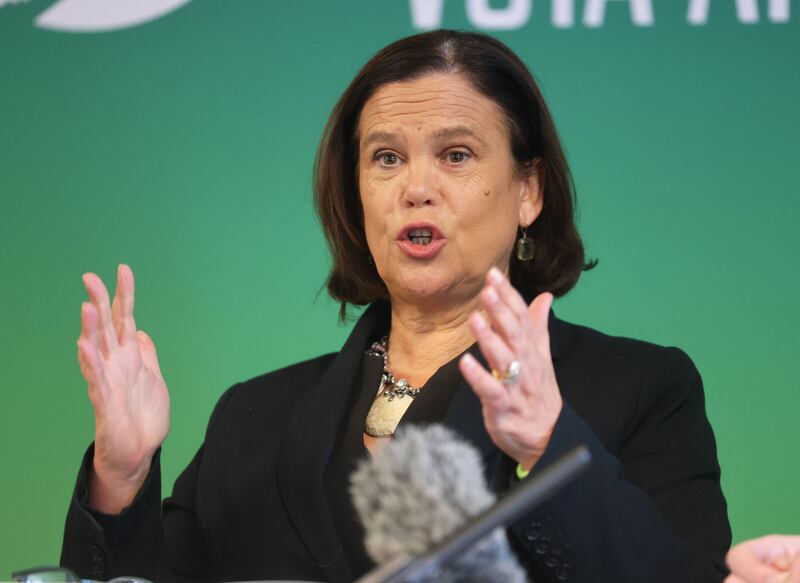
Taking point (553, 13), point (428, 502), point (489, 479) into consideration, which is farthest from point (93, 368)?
point (553, 13)

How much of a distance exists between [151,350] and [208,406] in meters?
1.24

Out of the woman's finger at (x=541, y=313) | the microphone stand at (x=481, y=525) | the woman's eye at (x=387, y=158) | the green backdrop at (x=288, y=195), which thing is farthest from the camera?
the green backdrop at (x=288, y=195)

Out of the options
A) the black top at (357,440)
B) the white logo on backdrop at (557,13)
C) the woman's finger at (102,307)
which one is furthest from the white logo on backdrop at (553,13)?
the woman's finger at (102,307)

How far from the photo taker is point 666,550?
63.9 inches

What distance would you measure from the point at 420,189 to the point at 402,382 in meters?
0.32

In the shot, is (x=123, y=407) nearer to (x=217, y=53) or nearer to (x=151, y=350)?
(x=151, y=350)

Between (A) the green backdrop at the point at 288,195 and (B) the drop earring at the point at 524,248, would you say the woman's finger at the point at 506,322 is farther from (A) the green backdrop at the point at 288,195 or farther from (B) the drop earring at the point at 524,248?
(A) the green backdrop at the point at 288,195

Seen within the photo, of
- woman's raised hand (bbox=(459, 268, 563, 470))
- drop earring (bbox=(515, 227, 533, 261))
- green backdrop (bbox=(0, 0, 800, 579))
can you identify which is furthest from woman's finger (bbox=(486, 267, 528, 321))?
green backdrop (bbox=(0, 0, 800, 579))

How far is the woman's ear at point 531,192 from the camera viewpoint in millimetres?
2312

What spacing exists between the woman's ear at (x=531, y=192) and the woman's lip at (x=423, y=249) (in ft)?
0.75

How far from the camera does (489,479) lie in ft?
5.98

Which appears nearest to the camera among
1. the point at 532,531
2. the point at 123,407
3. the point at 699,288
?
the point at 532,531

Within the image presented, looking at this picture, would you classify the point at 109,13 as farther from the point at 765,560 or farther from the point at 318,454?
the point at 765,560

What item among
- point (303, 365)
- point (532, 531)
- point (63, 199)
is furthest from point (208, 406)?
point (532, 531)
